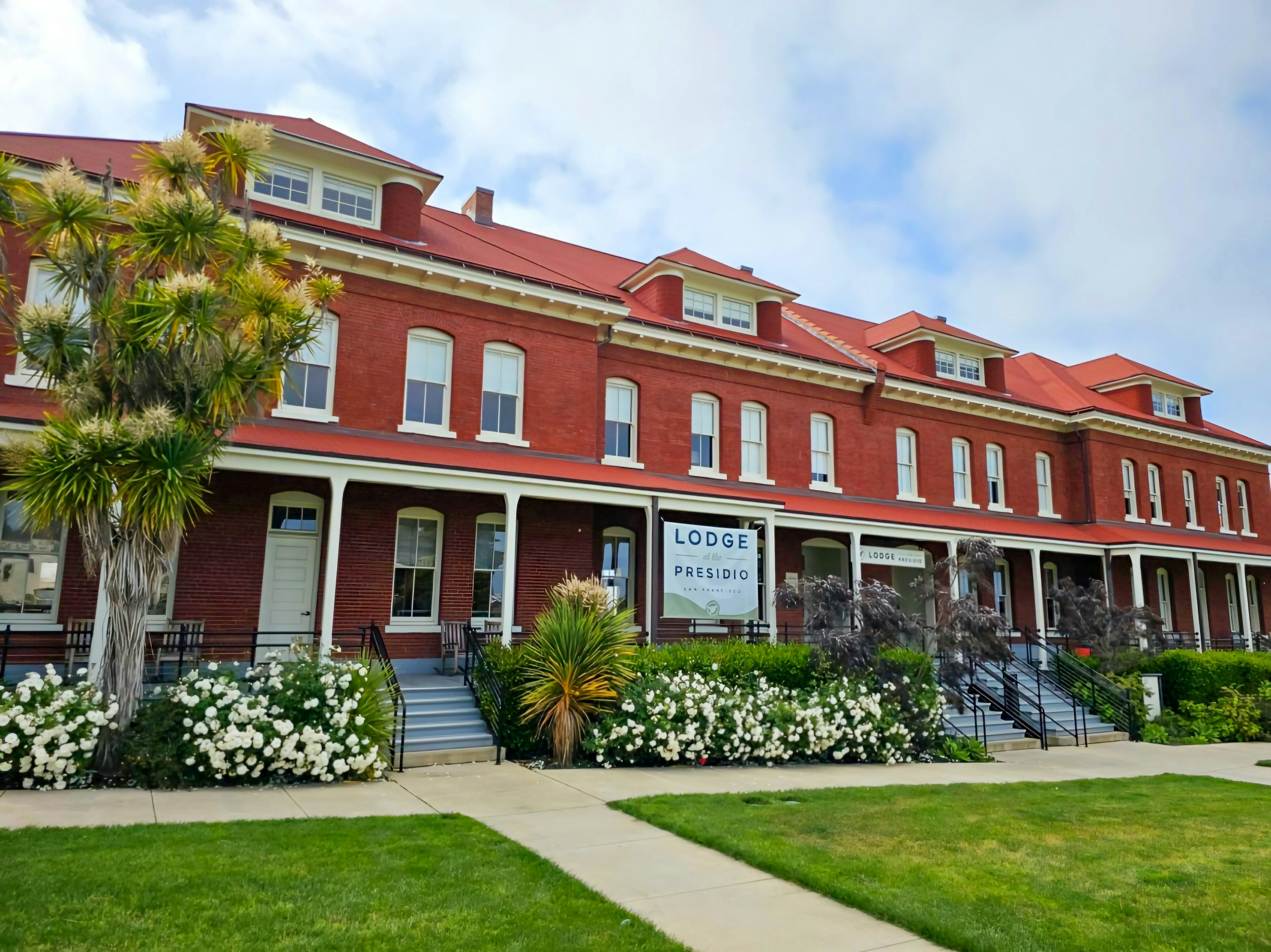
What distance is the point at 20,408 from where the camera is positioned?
12508 mm

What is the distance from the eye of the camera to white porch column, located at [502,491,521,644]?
46.2 ft

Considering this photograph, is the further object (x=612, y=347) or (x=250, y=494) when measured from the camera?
(x=612, y=347)

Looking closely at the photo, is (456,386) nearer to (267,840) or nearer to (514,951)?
(267,840)

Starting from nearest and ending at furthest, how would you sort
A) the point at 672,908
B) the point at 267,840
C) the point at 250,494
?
the point at 672,908 → the point at 267,840 → the point at 250,494

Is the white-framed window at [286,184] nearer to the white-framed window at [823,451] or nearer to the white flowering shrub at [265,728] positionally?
the white flowering shrub at [265,728]

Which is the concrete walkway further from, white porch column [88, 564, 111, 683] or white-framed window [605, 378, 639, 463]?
white-framed window [605, 378, 639, 463]

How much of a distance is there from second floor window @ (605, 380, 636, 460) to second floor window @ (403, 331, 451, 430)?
3.95m

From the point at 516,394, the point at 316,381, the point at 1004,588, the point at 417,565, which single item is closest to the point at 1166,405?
the point at 1004,588

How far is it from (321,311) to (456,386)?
3.56 metres

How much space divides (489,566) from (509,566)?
2.73m

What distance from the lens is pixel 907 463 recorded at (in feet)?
80.1

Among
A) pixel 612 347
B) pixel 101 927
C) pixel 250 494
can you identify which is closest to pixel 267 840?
pixel 101 927

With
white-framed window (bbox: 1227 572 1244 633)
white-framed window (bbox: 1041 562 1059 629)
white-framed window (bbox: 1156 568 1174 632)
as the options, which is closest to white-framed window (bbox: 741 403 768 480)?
white-framed window (bbox: 1041 562 1059 629)

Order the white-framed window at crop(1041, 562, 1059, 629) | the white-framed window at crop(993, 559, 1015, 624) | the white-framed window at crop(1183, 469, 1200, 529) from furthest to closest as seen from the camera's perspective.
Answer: the white-framed window at crop(1183, 469, 1200, 529)
the white-framed window at crop(1041, 562, 1059, 629)
the white-framed window at crop(993, 559, 1015, 624)
